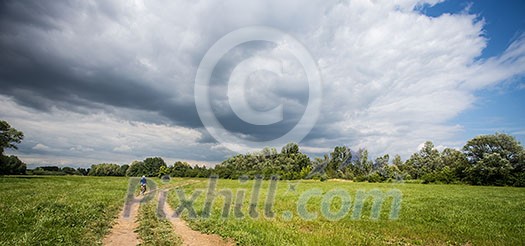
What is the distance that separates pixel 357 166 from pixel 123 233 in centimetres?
13695

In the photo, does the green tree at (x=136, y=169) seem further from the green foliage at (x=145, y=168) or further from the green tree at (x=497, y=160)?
the green tree at (x=497, y=160)

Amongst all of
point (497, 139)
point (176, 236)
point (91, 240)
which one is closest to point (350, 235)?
point (176, 236)

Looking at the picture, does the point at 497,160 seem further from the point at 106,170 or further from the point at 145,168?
the point at 106,170

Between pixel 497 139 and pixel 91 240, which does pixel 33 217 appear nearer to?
pixel 91 240

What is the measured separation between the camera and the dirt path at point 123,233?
38.4 ft

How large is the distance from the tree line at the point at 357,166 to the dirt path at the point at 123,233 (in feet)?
204

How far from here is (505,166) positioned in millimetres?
65500

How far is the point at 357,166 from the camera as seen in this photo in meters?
137

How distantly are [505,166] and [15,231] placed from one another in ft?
292

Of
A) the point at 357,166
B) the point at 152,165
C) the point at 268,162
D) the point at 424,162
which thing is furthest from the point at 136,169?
the point at 424,162

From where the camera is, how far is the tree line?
66.9 m

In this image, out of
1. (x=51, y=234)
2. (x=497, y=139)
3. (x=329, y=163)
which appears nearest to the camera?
(x=51, y=234)

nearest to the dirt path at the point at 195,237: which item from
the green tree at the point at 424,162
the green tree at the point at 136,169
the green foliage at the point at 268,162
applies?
the green foliage at the point at 268,162

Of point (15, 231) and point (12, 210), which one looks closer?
point (15, 231)
